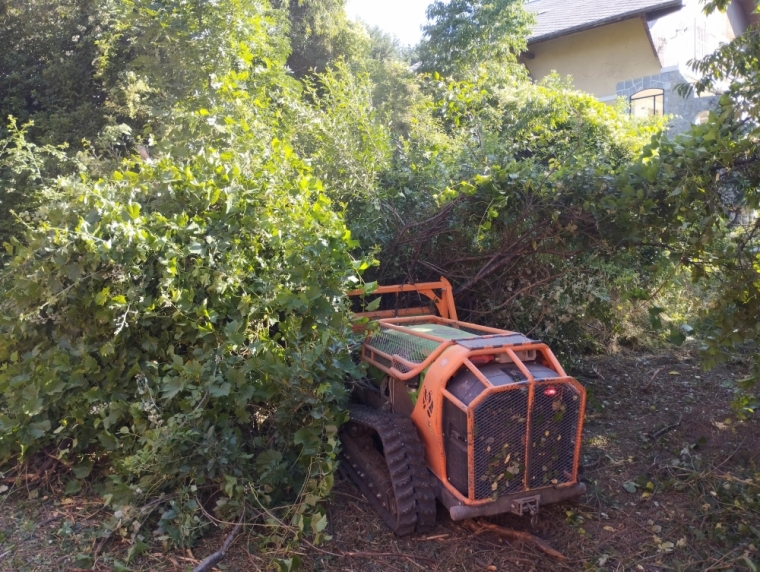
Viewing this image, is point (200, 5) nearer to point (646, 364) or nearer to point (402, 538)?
point (402, 538)

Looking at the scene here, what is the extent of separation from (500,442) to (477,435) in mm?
154

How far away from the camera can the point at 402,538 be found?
3.74 metres

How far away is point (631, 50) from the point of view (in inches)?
595

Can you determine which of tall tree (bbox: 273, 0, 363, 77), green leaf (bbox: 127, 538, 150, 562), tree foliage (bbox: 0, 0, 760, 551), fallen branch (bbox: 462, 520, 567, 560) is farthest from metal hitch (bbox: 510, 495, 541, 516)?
tall tree (bbox: 273, 0, 363, 77)

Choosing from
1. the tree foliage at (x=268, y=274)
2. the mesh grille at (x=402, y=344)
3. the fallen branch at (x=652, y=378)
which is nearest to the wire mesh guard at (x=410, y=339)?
the mesh grille at (x=402, y=344)

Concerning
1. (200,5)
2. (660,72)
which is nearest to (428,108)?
(200,5)

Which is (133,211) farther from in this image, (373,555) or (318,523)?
(373,555)

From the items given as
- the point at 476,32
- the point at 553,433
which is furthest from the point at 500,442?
the point at 476,32

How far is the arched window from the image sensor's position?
581 inches

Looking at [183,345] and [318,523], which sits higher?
[183,345]

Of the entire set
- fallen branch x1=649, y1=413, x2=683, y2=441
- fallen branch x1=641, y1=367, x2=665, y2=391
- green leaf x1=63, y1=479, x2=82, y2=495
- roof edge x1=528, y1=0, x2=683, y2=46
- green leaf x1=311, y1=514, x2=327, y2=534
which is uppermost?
roof edge x1=528, y1=0, x2=683, y2=46

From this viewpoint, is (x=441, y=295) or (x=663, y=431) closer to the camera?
(x=663, y=431)

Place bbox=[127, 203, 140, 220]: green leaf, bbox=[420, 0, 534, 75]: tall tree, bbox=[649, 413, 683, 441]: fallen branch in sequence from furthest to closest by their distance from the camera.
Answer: bbox=[420, 0, 534, 75]: tall tree < bbox=[649, 413, 683, 441]: fallen branch < bbox=[127, 203, 140, 220]: green leaf

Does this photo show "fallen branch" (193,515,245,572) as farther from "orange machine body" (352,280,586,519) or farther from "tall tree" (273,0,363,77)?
"tall tree" (273,0,363,77)
